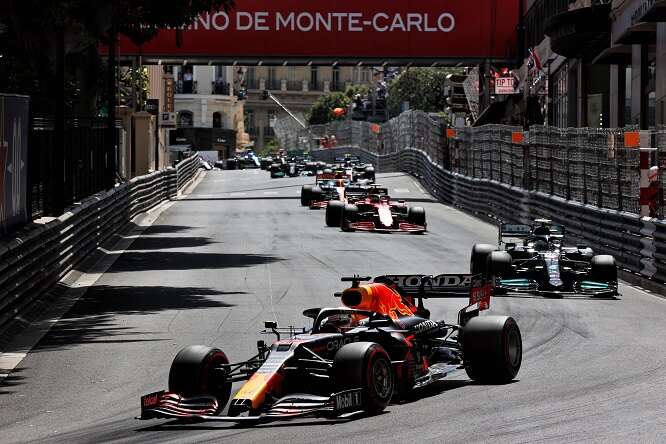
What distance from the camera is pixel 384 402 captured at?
9984 millimetres

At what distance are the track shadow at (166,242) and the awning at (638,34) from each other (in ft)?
42.4

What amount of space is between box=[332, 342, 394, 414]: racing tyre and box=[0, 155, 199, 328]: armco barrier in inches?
230

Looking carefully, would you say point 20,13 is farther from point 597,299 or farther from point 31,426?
point 31,426

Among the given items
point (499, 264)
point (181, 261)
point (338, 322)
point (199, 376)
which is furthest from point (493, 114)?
point (199, 376)

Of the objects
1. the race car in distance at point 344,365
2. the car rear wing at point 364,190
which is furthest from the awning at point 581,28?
the race car in distance at point 344,365

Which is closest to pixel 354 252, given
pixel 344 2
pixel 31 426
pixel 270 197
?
pixel 31 426

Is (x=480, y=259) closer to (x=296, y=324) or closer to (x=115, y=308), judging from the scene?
(x=296, y=324)

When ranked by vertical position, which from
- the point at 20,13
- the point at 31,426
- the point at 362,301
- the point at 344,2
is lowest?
the point at 31,426

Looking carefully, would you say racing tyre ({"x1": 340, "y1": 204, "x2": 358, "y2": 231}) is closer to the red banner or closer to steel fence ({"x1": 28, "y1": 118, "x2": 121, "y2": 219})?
steel fence ({"x1": 28, "y1": 118, "x2": 121, "y2": 219})

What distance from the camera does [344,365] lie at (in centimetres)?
976

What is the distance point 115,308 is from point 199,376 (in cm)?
780

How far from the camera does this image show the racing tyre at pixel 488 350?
438 inches

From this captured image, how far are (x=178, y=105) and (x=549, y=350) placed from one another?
123940mm

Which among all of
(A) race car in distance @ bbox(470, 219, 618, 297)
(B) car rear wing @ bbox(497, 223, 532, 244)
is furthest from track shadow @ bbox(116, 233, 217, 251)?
(A) race car in distance @ bbox(470, 219, 618, 297)
